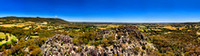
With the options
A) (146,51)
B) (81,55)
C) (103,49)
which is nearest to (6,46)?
(81,55)

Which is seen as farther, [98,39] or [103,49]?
[98,39]

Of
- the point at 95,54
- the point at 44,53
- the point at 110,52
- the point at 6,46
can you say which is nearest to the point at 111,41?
the point at 110,52

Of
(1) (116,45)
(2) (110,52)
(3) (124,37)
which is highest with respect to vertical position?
(3) (124,37)

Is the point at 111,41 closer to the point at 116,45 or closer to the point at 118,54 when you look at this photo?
the point at 116,45

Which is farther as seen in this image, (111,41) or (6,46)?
(6,46)

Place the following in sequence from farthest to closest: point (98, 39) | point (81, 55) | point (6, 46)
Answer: point (6, 46) → point (98, 39) → point (81, 55)

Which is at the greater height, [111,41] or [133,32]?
[133,32]

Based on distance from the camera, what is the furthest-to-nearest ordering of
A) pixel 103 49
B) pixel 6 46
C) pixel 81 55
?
pixel 6 46, pixel 103 49, pixel 81 55

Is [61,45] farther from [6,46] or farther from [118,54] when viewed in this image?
[6,46]

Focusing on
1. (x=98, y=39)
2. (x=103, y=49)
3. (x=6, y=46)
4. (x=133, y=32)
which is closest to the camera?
(x=103, y=49)
